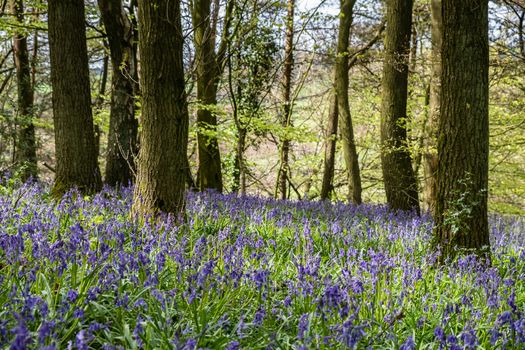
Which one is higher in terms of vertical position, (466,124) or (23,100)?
(23,100)

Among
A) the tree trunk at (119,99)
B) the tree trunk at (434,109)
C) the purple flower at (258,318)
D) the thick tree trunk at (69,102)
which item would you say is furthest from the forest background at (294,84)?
the purple flower at (258,318)

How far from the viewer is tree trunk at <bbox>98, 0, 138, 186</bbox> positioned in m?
8.27

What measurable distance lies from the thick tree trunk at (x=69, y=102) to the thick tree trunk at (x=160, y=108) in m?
1.99

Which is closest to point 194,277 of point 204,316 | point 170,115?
point 204,316

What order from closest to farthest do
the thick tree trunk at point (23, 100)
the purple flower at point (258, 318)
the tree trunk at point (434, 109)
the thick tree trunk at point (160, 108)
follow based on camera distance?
the purple flower at point (258, 318) < the thick tree trunk at point (160, 108) < the tree trunk at point (434, 109) < the thick tree trunk at point (23, 100)

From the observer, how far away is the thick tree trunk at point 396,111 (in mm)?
9047

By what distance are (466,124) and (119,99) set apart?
614cm

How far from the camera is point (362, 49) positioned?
1379cm

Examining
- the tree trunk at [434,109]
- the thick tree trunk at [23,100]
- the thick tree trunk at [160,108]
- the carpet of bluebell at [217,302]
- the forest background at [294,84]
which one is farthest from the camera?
the thick tree trunk at [23,100]

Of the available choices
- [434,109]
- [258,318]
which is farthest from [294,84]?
[258,318]

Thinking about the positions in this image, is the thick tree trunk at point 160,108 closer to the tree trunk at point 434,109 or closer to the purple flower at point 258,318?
the purple flower at point 258,318

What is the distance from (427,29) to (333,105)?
425 centimetres

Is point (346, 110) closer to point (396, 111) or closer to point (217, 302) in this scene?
point (396, 111)

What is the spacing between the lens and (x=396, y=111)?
30.5 ft
